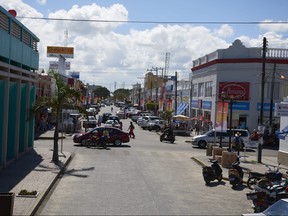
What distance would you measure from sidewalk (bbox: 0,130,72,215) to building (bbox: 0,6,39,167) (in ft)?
2.31

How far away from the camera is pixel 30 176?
18281mm

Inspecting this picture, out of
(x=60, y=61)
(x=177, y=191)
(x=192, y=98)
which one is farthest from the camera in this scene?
(x=60, y=61)

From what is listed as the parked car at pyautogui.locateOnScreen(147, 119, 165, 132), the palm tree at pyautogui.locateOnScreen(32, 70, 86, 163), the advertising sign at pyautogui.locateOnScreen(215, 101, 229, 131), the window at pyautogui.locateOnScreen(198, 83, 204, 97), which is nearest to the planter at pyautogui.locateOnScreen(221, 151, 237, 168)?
the advertising sign at pyautogui.locateOnScreen(215, 101, 229, 131)

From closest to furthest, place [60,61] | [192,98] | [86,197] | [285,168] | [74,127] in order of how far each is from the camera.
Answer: [86,197] → [285,168] → [74,127] → [192,98] → [60,61]

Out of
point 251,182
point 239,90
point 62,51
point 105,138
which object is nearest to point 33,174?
point 251,182

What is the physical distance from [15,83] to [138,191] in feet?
29.6

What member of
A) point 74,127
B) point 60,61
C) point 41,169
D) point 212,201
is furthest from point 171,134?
point 60,61

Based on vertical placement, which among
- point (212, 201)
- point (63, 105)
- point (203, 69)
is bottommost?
point (212, 201)

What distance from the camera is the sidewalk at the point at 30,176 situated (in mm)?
13406

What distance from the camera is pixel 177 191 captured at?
17.3 metres

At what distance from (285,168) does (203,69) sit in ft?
108

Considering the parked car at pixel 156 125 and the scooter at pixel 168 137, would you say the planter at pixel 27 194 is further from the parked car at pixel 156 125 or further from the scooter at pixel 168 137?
the parked car at pixel 156 125

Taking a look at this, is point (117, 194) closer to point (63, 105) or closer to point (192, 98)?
point (63, 105)

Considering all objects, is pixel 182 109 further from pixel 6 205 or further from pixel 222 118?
pixel 6 205
